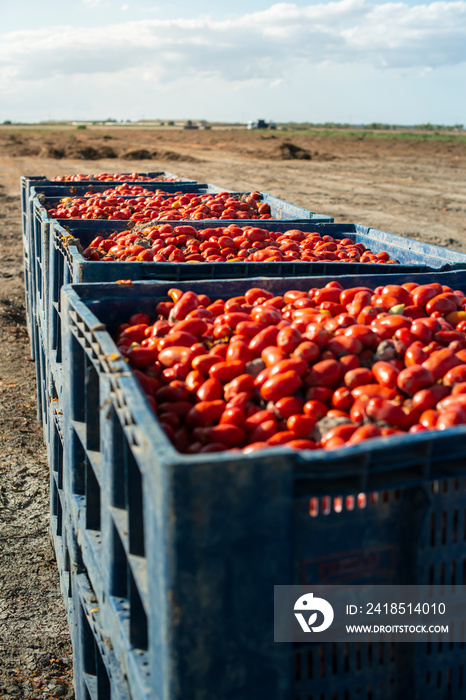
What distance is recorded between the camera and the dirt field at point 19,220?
3578 mm

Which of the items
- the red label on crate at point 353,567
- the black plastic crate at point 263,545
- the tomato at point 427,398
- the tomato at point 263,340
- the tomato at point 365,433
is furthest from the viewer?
the tomato at point 263,340

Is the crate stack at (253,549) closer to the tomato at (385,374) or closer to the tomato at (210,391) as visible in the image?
the tomato at (210,391)

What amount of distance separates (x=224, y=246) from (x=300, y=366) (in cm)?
244

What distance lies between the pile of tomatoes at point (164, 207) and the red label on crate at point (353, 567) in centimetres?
414

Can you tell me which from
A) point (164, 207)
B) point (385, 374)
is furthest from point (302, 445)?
point (164, 207)

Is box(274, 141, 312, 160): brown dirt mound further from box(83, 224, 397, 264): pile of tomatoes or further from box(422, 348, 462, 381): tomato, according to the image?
box(422, 348, 462, 381): tomato

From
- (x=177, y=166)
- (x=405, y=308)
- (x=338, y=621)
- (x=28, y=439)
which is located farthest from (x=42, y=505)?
(x=177, y=166)

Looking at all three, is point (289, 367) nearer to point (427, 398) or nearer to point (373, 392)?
point (373, 392)

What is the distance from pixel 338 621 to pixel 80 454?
1.38 m

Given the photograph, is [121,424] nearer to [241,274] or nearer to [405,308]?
[405,308]


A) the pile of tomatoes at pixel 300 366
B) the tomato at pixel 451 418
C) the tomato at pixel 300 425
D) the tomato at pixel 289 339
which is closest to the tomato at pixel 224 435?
the pile of tomatoes at pixel 300 366

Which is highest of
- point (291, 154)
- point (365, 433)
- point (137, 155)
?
point (291, 154)

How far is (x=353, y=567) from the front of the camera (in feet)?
5.34

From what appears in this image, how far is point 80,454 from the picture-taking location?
267 centimetres
